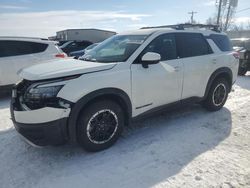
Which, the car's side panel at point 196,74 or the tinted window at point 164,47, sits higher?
the tinted window at point 164,47

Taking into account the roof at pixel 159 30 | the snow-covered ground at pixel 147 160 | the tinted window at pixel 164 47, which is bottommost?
the snow-covered ground at pixel 147 160

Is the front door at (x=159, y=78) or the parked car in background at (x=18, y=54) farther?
the parked car in background at (x=18, y=54)

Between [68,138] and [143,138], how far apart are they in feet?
4.52

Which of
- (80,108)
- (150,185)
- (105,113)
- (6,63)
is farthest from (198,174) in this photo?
(6,63)

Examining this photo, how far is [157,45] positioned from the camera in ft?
13.7

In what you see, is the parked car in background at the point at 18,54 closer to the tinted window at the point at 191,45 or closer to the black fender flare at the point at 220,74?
the tinted window at the point at 191,45

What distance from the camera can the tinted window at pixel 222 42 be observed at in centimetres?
525

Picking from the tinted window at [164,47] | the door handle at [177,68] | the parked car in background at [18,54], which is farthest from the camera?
the parked car in background at [18,54]

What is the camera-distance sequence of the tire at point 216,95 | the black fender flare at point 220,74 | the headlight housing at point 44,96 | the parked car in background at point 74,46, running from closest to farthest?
the headlight housing at point 44,96
the black fender flare at point 220,74
the tire at point 216,95
the parked car in background at point 74,46

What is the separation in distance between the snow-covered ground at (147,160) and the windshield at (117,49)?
139 cm

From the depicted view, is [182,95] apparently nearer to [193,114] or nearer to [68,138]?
[193,114]

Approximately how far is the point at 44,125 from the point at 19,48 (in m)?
4.73

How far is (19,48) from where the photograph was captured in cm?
703

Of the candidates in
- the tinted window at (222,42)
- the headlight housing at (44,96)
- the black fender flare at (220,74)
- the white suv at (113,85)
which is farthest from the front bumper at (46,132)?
the tinted window at (222,42)
